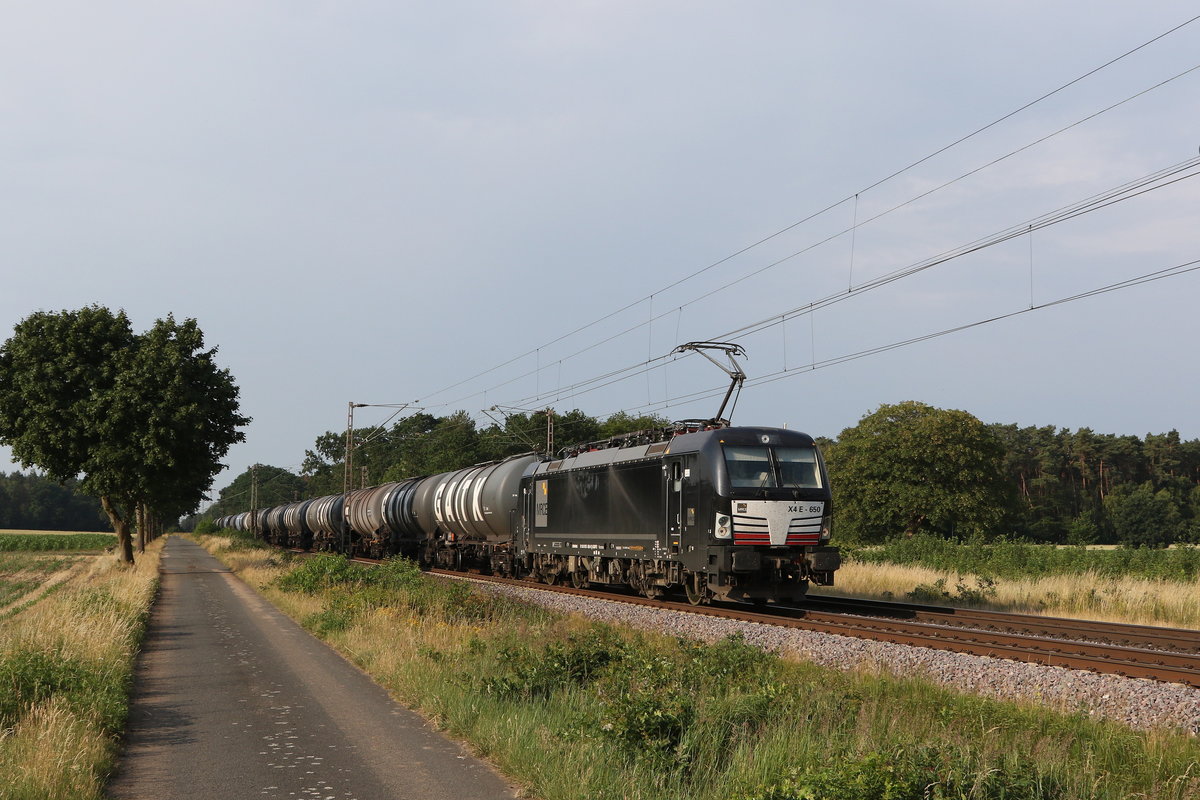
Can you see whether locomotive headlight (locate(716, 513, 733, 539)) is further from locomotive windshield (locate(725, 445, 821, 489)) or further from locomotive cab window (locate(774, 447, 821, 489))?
locomotive cab window (locate(774, 447, 821, 489))

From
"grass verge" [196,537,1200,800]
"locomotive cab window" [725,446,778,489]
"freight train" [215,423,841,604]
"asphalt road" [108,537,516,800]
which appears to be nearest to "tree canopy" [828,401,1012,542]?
"freight train" [215,423,841,604]

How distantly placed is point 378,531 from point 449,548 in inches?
427

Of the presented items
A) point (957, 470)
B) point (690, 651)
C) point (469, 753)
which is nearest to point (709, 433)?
point (690, 651)

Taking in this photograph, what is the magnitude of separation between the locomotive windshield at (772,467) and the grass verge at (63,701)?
11.1 m

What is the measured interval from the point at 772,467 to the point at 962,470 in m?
52.0

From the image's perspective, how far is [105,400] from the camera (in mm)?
35625

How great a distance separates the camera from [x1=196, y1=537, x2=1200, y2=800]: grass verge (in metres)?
6.52

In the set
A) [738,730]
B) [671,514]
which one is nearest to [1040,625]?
[671,514]

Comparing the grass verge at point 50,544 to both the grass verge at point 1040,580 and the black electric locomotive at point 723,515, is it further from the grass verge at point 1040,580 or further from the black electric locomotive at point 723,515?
the black electric locomotive at point 723,515

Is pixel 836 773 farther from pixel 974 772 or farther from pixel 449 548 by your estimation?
pixel 449 548

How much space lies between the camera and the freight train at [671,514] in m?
19.5

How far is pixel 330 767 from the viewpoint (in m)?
8.37

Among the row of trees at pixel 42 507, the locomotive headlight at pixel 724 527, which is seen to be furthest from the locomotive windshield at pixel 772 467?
the row of trees at pixel 42 507

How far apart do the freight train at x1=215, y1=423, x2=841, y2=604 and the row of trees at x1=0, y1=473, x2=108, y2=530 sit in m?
166
